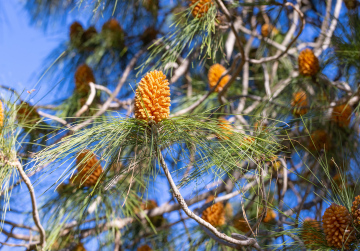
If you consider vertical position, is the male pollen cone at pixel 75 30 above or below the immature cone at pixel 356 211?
above

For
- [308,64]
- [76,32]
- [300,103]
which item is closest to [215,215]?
[300,103]

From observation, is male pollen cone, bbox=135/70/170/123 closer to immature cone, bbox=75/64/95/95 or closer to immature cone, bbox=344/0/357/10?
immature cone, bbox=75/64/95/95

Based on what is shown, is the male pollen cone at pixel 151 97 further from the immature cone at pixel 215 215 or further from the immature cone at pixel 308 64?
the immature cone at pixel 308 64

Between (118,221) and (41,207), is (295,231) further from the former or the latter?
(41,207)

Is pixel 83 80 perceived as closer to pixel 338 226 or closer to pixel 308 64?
pixel 308 64

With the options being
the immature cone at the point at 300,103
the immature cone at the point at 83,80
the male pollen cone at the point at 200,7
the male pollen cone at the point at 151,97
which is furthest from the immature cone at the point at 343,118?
the immature cone at the point at 83,80
